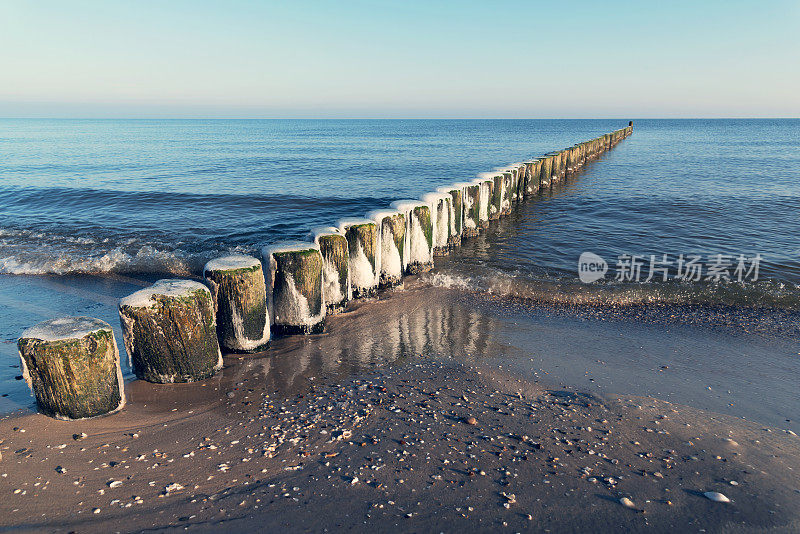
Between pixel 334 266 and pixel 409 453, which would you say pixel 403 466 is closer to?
pixel 409 453

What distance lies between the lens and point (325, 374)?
451 cm

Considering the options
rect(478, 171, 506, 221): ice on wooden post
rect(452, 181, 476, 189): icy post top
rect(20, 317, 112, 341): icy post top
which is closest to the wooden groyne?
rect(20, 317, 112, 341): icy post top

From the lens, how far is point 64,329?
354 centimetres

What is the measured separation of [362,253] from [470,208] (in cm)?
452

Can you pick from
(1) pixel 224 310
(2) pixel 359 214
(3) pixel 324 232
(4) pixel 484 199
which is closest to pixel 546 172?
(4) pixel 484 199

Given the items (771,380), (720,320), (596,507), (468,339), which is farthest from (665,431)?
(720,320)

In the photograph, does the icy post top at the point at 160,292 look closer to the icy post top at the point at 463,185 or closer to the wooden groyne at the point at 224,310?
the wooden groyne at the point at 224,310

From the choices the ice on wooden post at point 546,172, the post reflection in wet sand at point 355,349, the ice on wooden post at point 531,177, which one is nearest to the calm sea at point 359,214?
the ice on wooden post at point 531,177

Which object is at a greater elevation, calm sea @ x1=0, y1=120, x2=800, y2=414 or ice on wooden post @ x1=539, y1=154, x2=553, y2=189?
ice on wooden post @ x1=539, y1=154, x2=553, y2=189

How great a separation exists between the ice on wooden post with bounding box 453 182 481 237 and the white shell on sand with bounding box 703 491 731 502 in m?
7.49

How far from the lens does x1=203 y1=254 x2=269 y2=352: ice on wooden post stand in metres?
4.61

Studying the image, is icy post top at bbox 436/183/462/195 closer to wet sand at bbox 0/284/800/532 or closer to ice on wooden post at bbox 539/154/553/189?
wet sand at bbox 0/284/800/532

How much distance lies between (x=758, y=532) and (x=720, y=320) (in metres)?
4.09

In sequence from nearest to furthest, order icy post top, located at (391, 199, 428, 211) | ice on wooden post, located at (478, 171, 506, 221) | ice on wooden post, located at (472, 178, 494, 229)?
icy post top, located at (391, 199, 428, 211), ice on wooden post, located at (472, 178, 494, 229), ice on wooden post, located at (478, 171, 506, 221)
